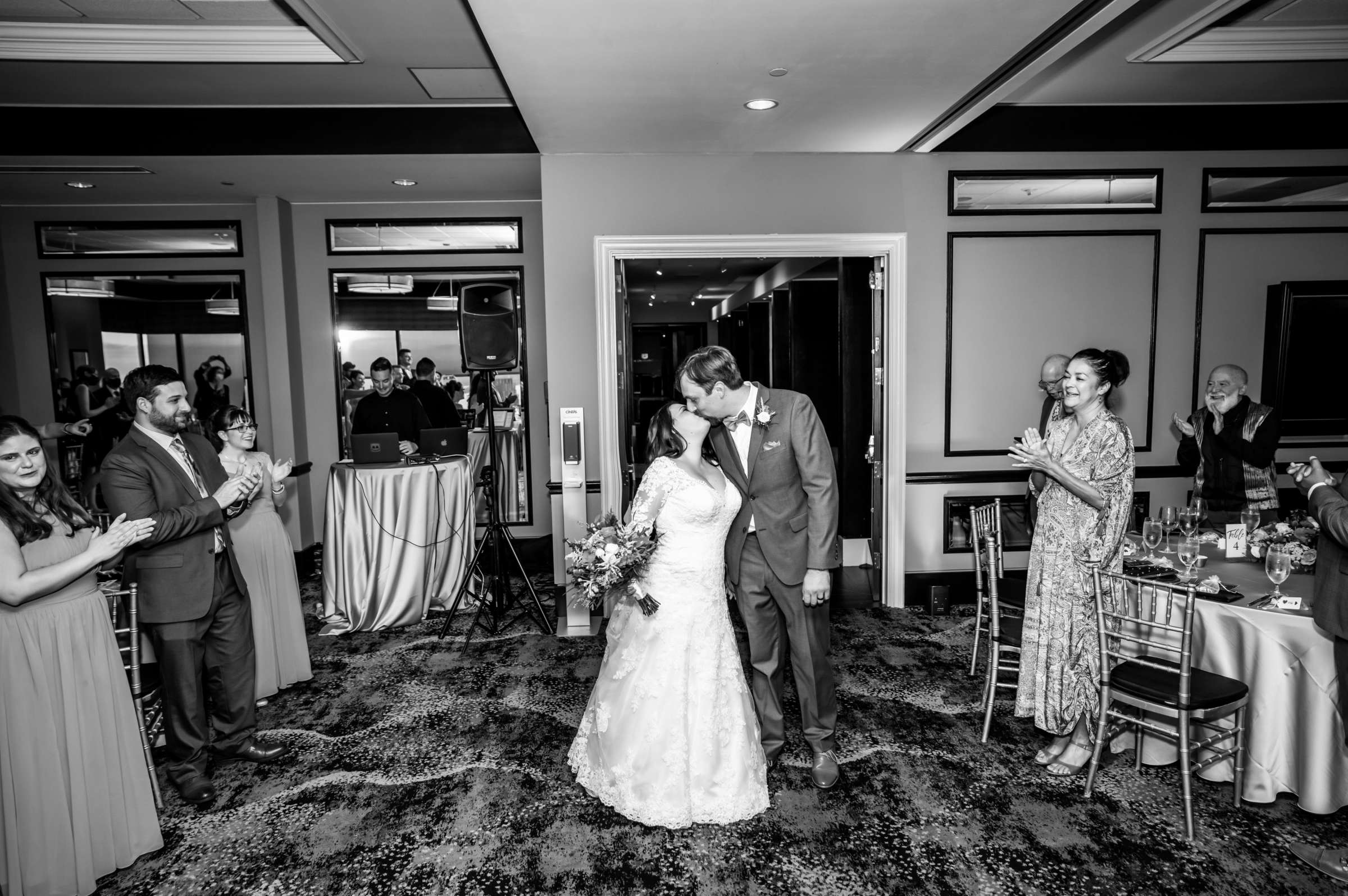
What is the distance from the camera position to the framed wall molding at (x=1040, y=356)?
516cm

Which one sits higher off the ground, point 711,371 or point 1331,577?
point 711,371

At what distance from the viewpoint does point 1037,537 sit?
10.2 ft

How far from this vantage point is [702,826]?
273 cm

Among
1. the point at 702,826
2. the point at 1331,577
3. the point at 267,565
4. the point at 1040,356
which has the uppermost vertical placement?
the point at 1040,356

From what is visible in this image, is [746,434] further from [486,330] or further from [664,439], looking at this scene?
[486,330]

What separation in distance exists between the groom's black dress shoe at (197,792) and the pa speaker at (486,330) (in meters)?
2.59

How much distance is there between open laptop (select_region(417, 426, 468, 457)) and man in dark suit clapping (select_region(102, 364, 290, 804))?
204 cm

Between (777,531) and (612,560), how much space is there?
0.70 metres

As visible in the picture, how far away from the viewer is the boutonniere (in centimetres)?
293

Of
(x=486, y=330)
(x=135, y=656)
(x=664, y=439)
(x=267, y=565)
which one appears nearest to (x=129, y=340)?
(x=486, y=330)

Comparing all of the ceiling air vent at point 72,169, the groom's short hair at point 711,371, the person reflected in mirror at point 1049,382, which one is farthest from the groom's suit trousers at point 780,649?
the ceiling air vent at point 72,169

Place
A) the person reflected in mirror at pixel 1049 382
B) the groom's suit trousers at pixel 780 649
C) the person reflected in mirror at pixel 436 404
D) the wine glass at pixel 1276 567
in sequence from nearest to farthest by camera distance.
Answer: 1. the wine glass at pixel 1276 567
2. the groom's suit trousers at pixel 780 649
3. the person reflected in mirror at pixel 1049 382
4. the person reflected in mirror at pixel 436 404

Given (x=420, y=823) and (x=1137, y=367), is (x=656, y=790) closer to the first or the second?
(x=420, y=823)

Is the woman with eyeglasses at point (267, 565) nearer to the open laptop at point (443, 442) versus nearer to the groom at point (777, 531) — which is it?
the open laptop at point (443, 442)
